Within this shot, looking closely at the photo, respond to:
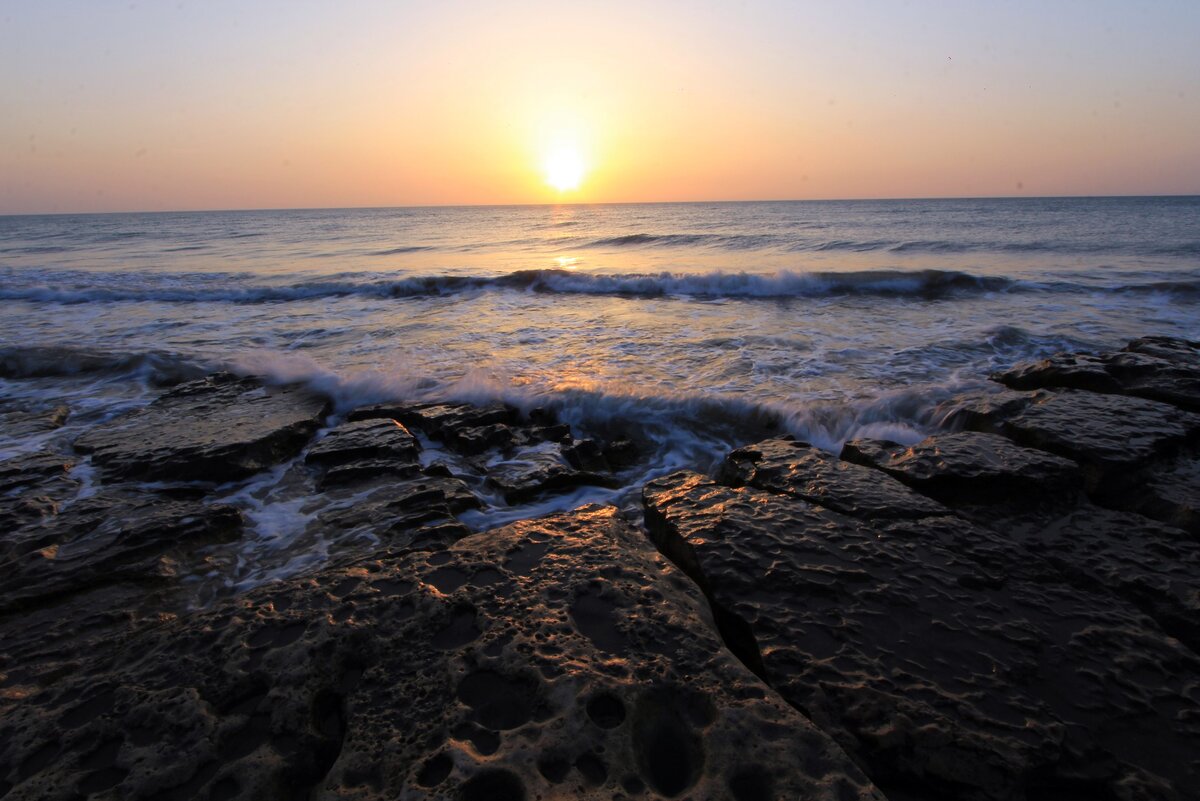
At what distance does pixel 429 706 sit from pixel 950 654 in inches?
71.1

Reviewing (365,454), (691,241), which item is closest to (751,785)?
(365,454)

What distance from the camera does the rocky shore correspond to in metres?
1.66

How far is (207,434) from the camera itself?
4.87 m

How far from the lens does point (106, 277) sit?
1669 cm

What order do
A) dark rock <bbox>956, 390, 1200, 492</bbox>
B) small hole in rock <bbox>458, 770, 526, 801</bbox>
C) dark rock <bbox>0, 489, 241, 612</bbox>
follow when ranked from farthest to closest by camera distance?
1. dark rock <bbox>956, 390, 1200, 492</bbox>
2. dark rock <bbox>0, 489, 241, 612</bbox>
3. small hole in rock <bbox>458, 770, 526, 801</bbox>

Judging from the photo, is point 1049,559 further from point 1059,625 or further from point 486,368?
point 486,368

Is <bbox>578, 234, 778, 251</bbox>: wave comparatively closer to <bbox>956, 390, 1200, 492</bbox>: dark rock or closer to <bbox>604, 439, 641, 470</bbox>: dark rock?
<bbox>956, 390, 1200, 492</bbox>: dark rock

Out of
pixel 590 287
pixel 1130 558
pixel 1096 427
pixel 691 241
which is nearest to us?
pixel 1130 558

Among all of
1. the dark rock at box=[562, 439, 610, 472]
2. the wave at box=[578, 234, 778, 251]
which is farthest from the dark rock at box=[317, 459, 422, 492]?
the wave at box=[578, 234, 778, 251]

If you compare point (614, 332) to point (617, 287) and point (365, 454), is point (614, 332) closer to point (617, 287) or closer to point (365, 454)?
point (617, 287)

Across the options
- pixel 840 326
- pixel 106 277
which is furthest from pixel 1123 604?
pixel 106 277

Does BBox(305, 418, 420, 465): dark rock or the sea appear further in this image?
the sea

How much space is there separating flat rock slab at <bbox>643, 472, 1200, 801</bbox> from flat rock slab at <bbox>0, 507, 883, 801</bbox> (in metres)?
0.30

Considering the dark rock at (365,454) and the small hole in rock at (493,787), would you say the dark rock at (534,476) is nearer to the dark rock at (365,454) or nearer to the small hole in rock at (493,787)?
the dark rock at (365,454)
